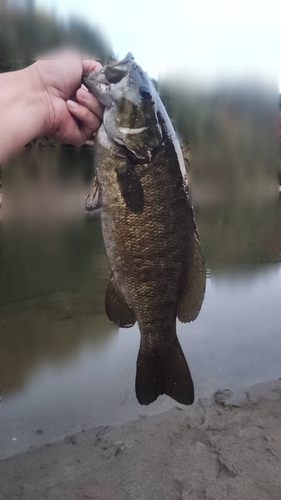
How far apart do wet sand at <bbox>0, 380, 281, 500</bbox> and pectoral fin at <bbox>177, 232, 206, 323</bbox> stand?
5.76 ft

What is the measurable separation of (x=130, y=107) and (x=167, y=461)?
2598 mm

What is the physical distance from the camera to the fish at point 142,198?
1.54m

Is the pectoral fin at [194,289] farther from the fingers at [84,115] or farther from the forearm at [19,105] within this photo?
the forearm at [19,105]

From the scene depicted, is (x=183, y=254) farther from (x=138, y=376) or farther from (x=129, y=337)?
(x=129, y=337)

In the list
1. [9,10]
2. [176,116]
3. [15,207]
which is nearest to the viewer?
[9,10]

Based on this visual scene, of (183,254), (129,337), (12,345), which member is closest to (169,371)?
(183,254)

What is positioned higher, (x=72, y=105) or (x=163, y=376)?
(x=72, y=105)

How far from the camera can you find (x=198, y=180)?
454 cm

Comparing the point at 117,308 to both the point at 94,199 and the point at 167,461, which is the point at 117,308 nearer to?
the point at 94,199

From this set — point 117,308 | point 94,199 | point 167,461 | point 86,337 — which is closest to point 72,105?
point 94,199

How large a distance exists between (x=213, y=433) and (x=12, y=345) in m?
2.93

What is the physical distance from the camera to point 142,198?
1542mm

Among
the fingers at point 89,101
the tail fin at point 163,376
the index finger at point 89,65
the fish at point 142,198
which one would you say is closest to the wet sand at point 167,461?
the tail fin at point 163,376

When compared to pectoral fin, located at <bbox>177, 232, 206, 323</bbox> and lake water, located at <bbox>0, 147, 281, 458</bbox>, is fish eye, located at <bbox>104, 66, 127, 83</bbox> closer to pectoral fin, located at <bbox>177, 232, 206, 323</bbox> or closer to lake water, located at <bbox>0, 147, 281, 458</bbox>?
pectoral fin, located at <bbox>177, 232, 206, 323</bbox>
